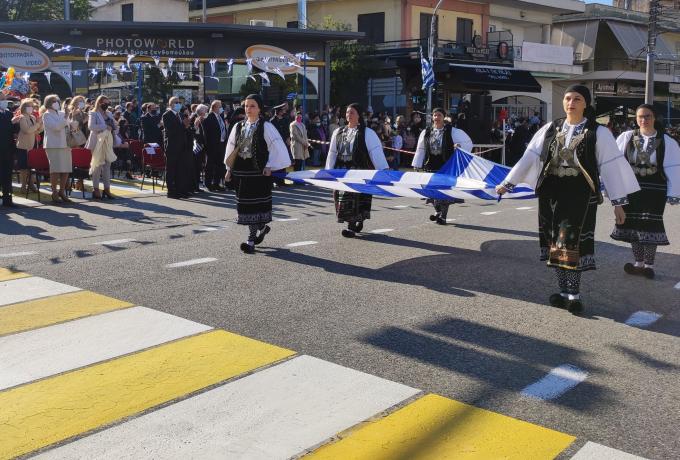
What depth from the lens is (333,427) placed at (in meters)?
4.14

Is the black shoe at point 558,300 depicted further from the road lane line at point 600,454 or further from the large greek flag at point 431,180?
the road lane line at point 600,454

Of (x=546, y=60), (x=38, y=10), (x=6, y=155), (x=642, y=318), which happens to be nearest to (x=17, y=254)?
(x=6, y=155)

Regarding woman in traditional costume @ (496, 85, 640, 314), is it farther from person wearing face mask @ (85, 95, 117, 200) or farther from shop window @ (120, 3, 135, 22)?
shop window @ (120, 3, 135, 22)

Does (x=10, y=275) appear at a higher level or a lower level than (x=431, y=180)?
lower

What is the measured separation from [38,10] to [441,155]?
32.1 m

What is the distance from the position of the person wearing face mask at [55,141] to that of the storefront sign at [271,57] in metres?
10.6

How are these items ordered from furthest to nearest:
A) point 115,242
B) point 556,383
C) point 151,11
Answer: point 151,11 → point 115,242 → point 556,383

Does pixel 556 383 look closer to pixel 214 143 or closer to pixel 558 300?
pixel 558 300

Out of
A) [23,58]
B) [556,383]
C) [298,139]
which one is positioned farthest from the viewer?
[23,58]

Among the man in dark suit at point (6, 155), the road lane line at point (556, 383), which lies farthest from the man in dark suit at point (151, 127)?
the road lane line at point (556, 383)

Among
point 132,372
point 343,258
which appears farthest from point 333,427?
point 343,258

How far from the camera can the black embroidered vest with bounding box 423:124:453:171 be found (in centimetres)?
1209

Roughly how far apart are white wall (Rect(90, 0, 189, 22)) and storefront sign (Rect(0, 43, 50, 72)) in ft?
59.2

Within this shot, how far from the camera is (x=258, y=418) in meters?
4.24
